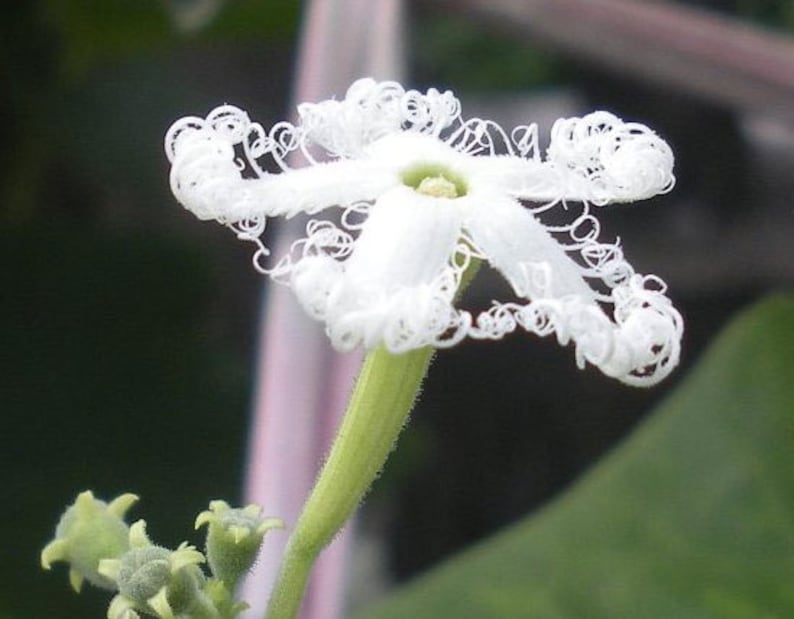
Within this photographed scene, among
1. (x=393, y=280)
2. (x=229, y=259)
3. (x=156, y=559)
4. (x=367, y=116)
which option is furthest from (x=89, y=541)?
(x=229, y=259)

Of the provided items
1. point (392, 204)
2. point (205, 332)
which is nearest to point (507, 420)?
point (205, 332)

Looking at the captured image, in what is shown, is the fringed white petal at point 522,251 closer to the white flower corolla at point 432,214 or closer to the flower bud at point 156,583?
the white flower corolla at point 432,214

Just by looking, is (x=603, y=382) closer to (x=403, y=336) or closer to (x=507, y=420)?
(x=507, y=420)

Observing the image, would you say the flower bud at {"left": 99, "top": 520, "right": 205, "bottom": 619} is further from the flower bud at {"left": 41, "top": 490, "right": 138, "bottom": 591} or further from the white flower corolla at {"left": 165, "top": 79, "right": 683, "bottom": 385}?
the white flower corolla at {"left": 165, "top": 79, "right": 683, "bottom": 385}

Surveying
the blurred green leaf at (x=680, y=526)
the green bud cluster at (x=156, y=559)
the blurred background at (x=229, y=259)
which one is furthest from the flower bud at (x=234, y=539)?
the blurred background at (x=229, y=259)

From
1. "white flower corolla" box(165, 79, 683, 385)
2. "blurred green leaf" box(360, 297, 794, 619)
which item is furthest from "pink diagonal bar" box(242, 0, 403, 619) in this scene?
"white flower corolla" box(165, 79, 683, 385)
